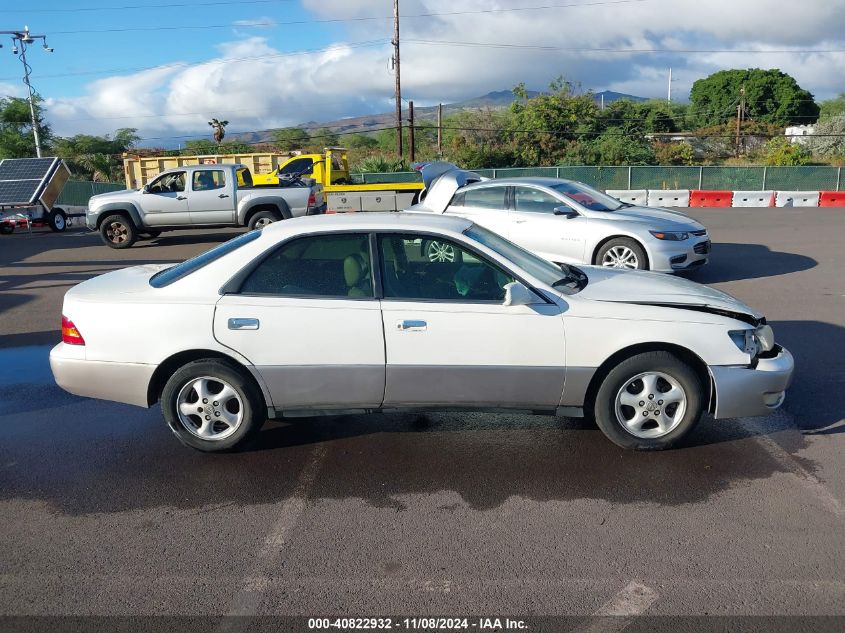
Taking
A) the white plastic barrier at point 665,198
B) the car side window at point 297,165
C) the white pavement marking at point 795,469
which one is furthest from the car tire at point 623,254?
the white plastic barrier at point 665,198

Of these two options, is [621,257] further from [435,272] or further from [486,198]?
[435,272]

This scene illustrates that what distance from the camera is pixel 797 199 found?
2530 centimetres

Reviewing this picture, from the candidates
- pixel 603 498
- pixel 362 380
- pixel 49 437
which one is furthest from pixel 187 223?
pixel 603 498

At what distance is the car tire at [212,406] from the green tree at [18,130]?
1747 inches

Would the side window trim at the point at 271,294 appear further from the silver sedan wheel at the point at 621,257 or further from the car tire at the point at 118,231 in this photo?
the car tire at the point at 118,231

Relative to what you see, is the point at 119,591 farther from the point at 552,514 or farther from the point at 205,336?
the point at 552,514

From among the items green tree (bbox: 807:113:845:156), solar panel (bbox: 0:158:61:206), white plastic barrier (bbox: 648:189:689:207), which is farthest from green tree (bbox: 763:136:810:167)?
solar panel (bbox: 0:158:61:206)

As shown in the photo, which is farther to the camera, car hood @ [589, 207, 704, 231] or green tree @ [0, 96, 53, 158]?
green tree @ [0, 96, 53, 158]

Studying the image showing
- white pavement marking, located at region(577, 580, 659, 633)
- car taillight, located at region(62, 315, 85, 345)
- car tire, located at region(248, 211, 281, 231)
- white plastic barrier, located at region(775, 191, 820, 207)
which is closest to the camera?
white pavement marking, located at region(577, 580, 659, 633)

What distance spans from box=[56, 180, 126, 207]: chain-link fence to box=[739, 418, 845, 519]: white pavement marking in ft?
103

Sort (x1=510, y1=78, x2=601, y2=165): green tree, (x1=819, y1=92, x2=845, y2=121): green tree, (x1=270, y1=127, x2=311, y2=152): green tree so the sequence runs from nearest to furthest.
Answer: (x1=510, y1=78, x2=601, y2=165): green tree
(x1=270, y1=127, x2=311, y2=152): green tree
(x1=819, y1=92, x2=845, y2=121): green tree

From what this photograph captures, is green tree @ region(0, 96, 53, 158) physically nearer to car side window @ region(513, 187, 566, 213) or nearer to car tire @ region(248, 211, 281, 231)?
car tire @ region(248, 211, 281, 231)

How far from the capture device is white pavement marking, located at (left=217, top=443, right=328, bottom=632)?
10.4 feet

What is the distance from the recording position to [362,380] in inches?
178
